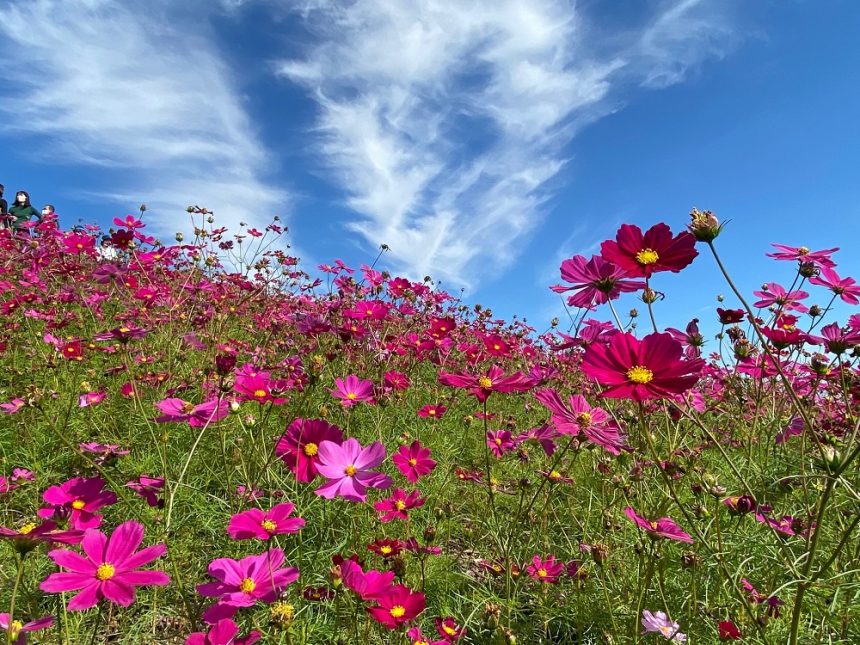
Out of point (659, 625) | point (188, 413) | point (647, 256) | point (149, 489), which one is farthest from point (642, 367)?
point (149, 489)

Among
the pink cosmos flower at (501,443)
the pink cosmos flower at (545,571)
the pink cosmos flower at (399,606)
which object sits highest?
the pink cosmos flower at (501,443)

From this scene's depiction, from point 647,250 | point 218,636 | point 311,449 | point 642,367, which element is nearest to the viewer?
point 218,636

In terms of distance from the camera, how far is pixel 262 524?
1016 millimetres

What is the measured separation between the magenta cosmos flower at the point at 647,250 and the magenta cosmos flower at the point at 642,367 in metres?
0.17

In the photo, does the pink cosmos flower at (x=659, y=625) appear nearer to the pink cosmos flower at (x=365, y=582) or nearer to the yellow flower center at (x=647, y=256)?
the pink cosmos flower at (x=365, y=582)

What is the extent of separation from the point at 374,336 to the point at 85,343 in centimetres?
162

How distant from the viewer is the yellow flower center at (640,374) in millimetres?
954

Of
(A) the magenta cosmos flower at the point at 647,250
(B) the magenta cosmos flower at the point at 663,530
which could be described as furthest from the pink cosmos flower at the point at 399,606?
(A) the magenta cosmos flower at the point at 647,250

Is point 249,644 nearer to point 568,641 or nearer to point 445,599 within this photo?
point 445,599

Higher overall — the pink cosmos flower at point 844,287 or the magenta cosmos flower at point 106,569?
the pink cosmos flower at point 844,287

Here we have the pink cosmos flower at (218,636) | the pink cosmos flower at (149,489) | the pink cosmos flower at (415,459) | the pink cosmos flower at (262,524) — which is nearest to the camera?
the pink cosmos flower at (218,636)

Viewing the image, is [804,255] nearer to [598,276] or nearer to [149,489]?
[598,276]

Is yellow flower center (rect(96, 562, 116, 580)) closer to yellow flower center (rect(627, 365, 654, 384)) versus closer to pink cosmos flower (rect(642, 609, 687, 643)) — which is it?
yellow flower center (rect(627, 365, 654, 384))

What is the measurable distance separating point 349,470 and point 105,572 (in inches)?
20.3
